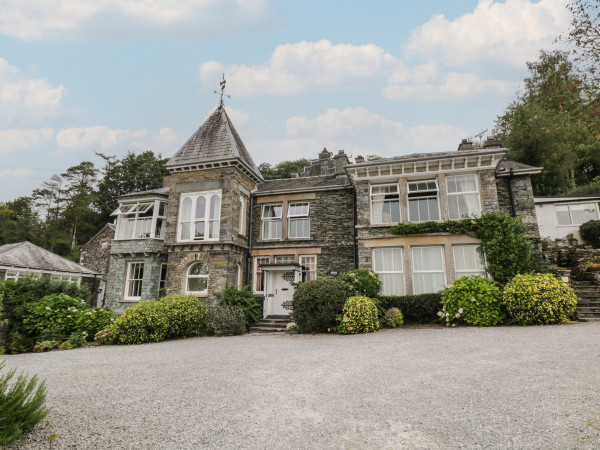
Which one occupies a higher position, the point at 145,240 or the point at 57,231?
the point at 57,231

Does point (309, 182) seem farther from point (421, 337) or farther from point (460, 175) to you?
point (421, 337)

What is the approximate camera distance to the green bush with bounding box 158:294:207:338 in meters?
11.8

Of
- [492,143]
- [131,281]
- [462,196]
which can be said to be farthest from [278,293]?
[492,143]

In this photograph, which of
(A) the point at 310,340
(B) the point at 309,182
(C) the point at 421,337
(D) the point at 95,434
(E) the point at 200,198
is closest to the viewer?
(D) the point at 95,434

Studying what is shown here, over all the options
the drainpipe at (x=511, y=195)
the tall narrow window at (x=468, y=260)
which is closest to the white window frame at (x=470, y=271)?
the tall narrow window at (x=468, y=260)

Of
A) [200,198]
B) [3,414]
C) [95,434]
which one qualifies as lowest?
[95,434]

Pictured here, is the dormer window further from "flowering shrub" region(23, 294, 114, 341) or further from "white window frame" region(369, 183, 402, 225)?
"white window frame" region(369, 183, 402, 225)

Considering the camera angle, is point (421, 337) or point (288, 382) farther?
point (421, 337)

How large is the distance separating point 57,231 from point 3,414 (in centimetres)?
4372

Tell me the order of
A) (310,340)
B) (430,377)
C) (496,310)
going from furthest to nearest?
(496,310), (310,340), (430,377)

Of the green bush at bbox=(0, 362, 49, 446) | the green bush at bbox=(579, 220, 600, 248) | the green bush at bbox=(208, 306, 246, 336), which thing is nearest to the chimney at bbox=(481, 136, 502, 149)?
the green bush at bbox=(579, 220, 600, 248)

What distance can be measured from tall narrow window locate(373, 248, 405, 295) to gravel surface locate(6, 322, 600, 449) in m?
6.03

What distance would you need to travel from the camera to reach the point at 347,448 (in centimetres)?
316

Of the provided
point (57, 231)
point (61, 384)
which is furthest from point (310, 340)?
point (57, 231)
